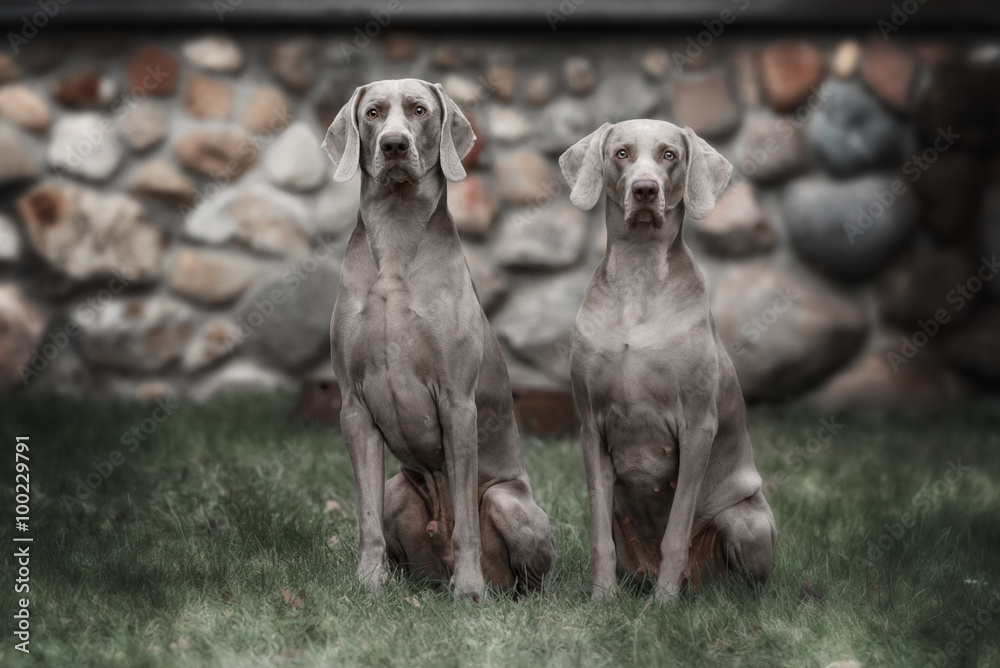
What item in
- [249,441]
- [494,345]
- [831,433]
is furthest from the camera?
[831,433]

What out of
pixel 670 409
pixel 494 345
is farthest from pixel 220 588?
pixel 670 409

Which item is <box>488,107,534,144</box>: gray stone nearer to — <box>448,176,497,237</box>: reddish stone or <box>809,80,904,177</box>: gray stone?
<box>448,176,497,237</box>: reddish stone

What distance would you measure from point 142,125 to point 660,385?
172 inches

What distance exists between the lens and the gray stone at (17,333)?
6.57 metres

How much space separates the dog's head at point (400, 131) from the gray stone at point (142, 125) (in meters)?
3.32

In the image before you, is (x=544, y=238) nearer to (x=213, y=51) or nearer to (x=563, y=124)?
(x=563, y=124)

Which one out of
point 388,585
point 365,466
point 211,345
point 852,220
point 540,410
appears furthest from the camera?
point 211,345

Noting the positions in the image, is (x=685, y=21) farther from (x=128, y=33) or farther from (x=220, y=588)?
(x=220, y=588)

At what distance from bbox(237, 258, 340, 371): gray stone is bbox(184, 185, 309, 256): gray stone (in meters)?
0.18

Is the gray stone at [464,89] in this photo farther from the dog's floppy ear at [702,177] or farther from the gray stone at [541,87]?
the dog's floppy ear at [702,177]

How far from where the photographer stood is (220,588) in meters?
3.52

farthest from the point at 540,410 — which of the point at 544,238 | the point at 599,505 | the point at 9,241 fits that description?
the point at 9,241

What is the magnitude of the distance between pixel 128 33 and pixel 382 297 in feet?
12.9

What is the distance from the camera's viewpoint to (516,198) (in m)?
6.68
